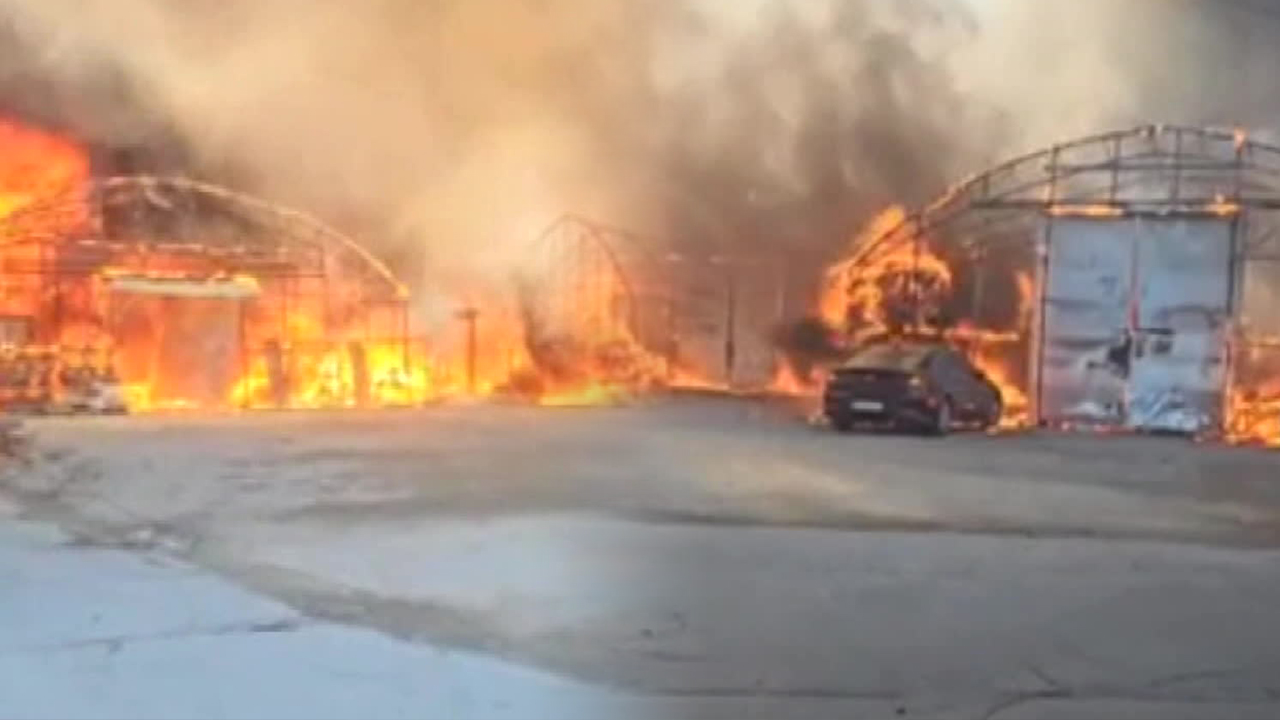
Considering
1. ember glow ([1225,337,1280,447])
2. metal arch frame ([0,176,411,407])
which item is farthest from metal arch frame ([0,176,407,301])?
ember glow ([1225,337,1280,447])

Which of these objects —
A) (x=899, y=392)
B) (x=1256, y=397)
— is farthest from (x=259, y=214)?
(x=1256, y=397)

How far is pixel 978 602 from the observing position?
34.2 feet

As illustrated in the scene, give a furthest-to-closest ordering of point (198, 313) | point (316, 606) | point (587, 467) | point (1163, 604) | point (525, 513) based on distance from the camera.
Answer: point (198, 313) → point (587, 467) → point (525, 513) → point (1163, 604) → point (316, 606)

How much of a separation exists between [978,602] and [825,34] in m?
24.1

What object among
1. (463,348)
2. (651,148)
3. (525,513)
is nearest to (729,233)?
(651,148)

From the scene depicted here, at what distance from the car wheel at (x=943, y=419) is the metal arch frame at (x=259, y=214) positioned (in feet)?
33.7

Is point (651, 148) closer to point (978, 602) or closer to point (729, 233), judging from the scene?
point (729, 233)

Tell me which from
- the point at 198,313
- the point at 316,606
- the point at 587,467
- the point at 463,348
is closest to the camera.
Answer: the point at 316,606

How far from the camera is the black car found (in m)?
23.6

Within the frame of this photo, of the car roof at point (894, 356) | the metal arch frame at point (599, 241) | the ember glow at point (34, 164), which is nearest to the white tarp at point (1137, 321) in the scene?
the car roof at point (894, 356)

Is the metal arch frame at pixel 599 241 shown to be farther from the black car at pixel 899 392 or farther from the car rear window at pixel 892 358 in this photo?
the black car at pixel 899 392

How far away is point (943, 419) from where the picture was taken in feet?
78.6

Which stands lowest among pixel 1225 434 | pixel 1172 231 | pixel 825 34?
pixel 1225 434

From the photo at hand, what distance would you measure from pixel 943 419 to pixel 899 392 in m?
0.81
